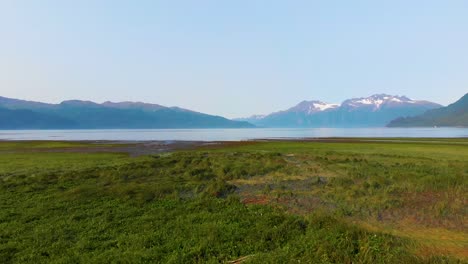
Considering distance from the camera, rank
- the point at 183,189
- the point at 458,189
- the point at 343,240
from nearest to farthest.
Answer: the point at 343,240, the point at 458,189, the point at 183,189

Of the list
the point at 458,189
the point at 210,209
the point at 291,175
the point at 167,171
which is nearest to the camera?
the point at 210,209

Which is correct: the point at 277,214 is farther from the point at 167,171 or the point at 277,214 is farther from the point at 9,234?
the point at 167,171

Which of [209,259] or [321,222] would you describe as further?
[321,222]

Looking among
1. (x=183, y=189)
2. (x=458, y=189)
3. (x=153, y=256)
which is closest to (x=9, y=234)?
(x=153, y=256)

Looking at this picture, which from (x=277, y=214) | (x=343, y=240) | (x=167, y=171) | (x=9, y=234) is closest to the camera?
(x=343, y=240)

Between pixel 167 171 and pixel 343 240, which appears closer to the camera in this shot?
pixel 343 240

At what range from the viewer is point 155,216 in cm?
1908

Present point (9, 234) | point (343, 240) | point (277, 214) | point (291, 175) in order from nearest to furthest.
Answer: point (343, 240)
point (9, 234)
point (277, 214)
point (291, 175)

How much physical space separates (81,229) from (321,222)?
11.9m

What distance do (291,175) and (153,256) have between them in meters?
22.6

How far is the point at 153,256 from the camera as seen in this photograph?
13516 millimetres

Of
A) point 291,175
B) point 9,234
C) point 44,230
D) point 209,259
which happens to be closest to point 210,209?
point 209,259

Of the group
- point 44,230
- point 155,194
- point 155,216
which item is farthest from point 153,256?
point 155,194

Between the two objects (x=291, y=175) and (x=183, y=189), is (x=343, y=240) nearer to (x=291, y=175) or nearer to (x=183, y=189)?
(x=183, y=189)
